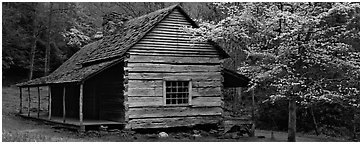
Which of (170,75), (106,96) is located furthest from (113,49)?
(170,75)

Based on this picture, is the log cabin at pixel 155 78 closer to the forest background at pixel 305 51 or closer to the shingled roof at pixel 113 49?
the shingled roof at pixel 113 49

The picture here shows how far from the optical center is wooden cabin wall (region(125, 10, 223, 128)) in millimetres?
18547

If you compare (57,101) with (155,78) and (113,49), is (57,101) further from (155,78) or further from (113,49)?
(155,78)

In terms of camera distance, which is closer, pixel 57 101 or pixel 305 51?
pixel 305 51

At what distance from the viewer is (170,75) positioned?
19219mm

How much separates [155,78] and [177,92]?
114cm

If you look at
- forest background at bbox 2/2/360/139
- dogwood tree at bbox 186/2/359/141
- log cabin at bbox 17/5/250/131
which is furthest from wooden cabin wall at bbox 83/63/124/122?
dogwood tree at bbox 186/2/359/141

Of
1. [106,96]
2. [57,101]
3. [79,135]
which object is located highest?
[106,96]

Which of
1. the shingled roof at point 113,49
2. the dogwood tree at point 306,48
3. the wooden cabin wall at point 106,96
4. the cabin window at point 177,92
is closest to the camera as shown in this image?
the dogwood tree at point 306,48

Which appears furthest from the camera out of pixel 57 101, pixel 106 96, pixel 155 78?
pixel 57 101

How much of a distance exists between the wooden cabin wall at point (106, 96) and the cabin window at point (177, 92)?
182 cm

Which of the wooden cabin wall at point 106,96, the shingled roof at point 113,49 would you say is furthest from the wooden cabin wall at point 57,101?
the wooden cabin wall at point 106,96

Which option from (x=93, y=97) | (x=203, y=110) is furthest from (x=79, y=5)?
(x=203, y=110)

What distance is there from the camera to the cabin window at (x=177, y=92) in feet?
A: 63.5
